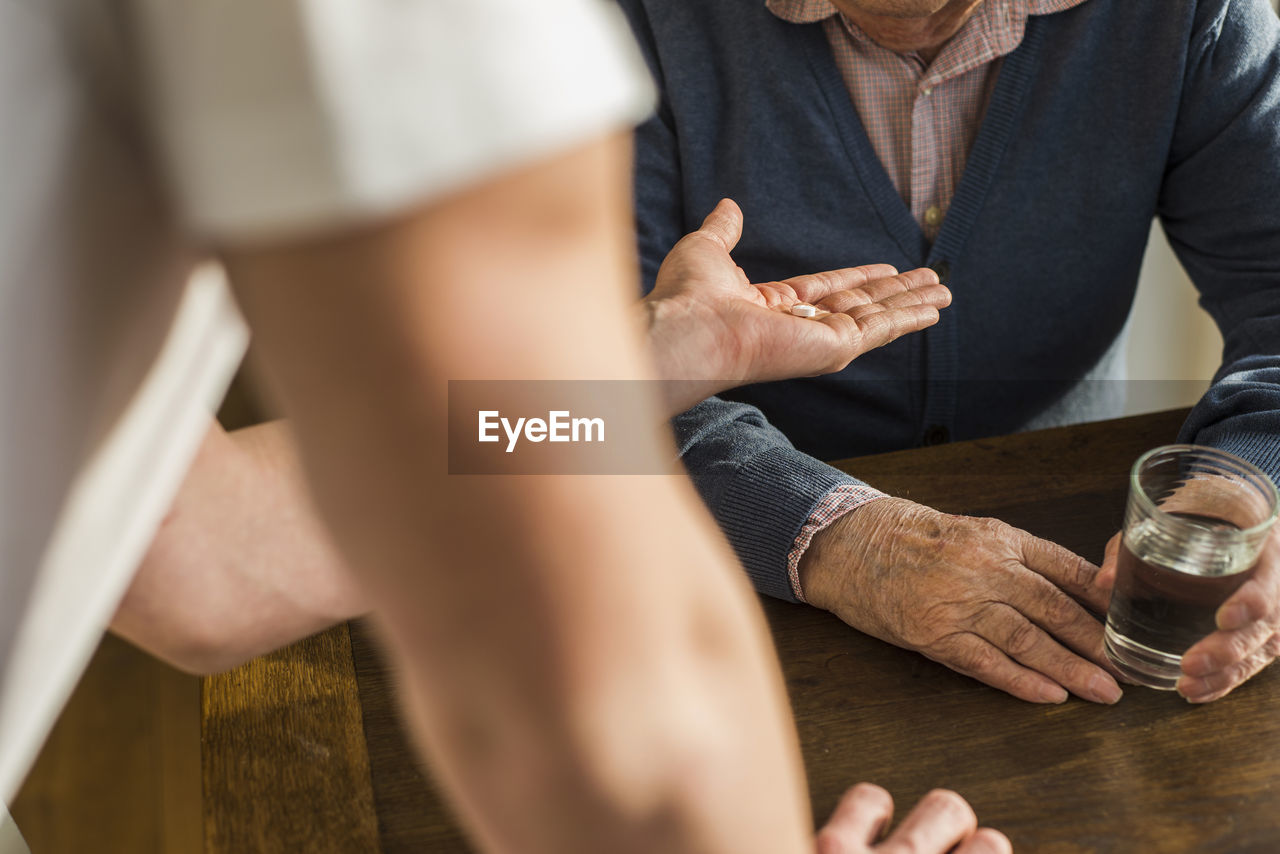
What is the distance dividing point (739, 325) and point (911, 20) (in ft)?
1.67

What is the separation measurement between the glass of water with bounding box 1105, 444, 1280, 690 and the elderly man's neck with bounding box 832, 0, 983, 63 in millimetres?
572

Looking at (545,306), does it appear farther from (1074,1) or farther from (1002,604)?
(1074,1)

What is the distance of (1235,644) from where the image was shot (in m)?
0.72

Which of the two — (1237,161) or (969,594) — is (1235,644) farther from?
(1237,161)

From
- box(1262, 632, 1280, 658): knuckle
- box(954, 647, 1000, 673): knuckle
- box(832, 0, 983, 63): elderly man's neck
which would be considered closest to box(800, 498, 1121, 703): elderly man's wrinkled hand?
box(954, 647, 1000, 673): knuckle

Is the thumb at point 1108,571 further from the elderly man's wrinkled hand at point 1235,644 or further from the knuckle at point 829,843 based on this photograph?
the knuckle at point 829,843

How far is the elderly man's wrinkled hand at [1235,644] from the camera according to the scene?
0.72 meters

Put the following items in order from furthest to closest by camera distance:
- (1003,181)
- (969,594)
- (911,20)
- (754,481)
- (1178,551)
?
(1003,181), (911,20), (754,481), (969,594), (1178,551)

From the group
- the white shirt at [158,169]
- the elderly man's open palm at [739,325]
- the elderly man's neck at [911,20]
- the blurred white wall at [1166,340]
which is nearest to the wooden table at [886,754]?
the elderly man's open palm at [739,325]

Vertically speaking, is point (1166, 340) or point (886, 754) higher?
point (886, 754)

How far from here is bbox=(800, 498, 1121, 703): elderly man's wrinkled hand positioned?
30.0 inches

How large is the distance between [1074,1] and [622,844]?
48.3 inches

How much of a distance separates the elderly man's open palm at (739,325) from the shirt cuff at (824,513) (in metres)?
0.11

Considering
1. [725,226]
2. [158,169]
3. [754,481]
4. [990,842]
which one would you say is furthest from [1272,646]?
[158,169]
